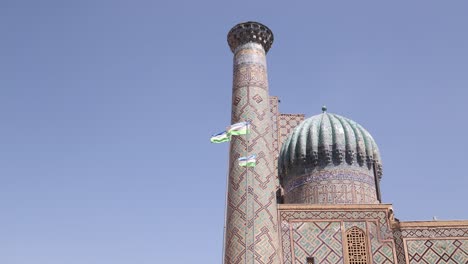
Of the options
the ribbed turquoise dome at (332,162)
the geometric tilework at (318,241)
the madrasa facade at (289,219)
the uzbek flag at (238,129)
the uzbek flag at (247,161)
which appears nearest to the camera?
the madrasa facade at (289,219)

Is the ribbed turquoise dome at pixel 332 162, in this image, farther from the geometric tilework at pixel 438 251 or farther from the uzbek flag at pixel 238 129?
the uzbek flag at pixel 238 129

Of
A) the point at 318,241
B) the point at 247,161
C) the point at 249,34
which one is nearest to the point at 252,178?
the point at 247,161

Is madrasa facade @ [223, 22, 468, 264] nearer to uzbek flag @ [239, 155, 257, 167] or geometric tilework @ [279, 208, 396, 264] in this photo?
geometric tilework @ [279, 208, 396, 264]

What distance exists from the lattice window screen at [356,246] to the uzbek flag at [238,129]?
3157 mm

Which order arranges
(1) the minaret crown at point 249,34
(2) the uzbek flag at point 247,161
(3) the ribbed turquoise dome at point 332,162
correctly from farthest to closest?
1. (3) the ribbed turquoise dome at point 332,162
2. (1) the minaret crown at point 249,34
3. (2) the uzbek flag at point 247,161

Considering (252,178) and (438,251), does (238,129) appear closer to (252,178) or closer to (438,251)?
(252,178)

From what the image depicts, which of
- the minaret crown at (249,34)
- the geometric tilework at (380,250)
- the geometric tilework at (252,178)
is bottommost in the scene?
the geometric tilework at (380,250)

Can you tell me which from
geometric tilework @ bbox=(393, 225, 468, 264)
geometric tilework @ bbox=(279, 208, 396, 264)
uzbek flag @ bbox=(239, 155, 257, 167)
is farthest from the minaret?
geometric tilework @ bbox=(393, 225, 468, 264)

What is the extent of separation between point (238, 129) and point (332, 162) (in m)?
3.66

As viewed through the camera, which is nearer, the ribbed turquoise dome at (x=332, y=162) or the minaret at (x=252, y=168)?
the minaret at (x=252, y=168)

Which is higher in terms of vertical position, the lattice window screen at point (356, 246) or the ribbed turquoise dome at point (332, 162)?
the ribbed turquoise dome at point (332, 162)

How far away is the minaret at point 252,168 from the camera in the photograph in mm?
11117

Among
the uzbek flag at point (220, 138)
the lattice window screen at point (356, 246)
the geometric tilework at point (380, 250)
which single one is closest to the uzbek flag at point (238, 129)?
the uzbek flag at point (220, 138)

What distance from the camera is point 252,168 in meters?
11.9
